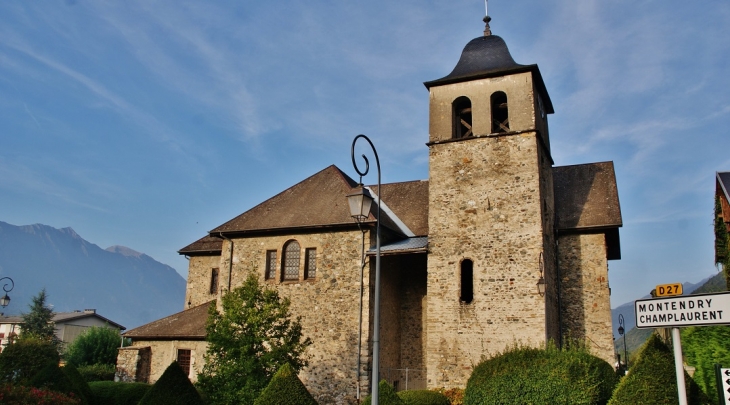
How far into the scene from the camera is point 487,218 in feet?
65.2

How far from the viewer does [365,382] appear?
63.3 ft

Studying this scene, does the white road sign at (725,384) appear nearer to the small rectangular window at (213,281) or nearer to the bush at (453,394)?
the bush at (453,394)

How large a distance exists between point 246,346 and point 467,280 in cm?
828

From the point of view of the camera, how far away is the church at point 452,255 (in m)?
19.2

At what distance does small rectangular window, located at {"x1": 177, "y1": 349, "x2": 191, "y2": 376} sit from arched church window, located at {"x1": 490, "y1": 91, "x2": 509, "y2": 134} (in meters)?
14.2

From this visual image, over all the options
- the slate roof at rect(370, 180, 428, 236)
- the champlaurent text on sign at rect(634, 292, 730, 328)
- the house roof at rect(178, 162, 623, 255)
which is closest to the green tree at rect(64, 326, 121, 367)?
the house roof at rect(178, 162, 623, 255)

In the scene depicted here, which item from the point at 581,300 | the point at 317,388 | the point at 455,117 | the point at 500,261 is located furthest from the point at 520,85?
the point at 317,388

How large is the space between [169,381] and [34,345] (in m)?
14.4

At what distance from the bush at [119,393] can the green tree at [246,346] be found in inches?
197

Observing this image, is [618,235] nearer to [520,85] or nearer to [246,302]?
[520,85]

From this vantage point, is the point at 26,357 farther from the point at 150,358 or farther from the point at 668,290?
the point at 668,290

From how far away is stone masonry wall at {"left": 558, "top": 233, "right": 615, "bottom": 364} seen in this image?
20.2 meters

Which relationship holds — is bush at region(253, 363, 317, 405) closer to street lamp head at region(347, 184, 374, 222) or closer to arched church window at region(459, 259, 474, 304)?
street lamp head at region(347, 184, 374, 222)

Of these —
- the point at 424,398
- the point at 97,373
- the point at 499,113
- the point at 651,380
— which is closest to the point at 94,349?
the point at 97,373
